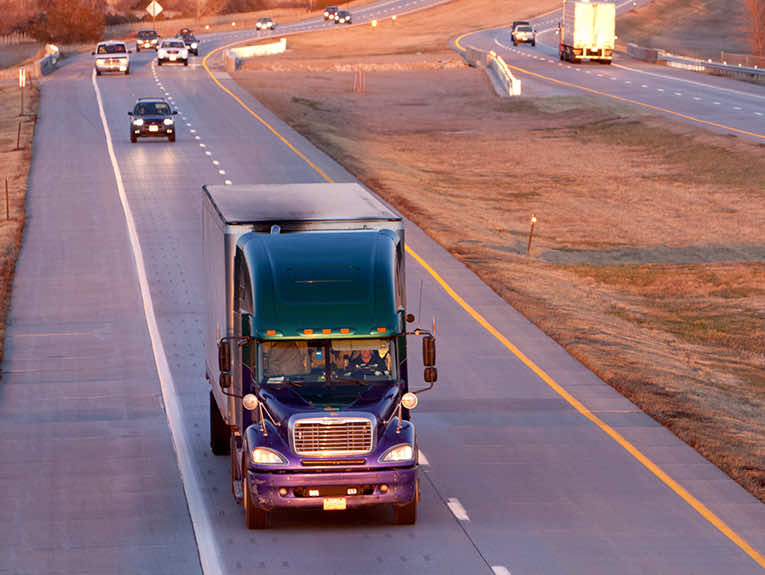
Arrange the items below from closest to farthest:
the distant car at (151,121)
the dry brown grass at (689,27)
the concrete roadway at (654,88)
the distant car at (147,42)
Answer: the distant car at (151,121) → the concrete roadway at (654,88) → the distant car at (147,42) → the dry brown grass at (689,27)

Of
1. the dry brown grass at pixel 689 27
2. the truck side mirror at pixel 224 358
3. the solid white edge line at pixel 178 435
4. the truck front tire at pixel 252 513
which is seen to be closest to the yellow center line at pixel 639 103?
the solid white edge line at pixel 178 435

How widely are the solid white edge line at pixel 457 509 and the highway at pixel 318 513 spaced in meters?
0.03

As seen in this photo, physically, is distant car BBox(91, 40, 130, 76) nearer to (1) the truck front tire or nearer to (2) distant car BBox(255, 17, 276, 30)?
(2) distant car BBox(255, 17, 276, 30)

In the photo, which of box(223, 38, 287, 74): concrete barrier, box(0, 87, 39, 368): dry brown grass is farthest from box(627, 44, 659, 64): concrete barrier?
box(0, 87, 39, 368): dry brown grass

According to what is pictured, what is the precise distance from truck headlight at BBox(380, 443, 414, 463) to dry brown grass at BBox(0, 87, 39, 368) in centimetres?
1356

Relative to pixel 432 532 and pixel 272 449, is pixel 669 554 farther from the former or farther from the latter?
pixel 272 449

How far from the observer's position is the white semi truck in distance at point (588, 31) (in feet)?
320

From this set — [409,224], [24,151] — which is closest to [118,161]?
[24,151]

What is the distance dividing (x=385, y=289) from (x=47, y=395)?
10.2 meters

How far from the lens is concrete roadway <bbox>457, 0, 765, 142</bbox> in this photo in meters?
69.9

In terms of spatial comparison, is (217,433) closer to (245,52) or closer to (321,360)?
(321,360)

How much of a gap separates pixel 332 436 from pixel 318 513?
6.79 ft

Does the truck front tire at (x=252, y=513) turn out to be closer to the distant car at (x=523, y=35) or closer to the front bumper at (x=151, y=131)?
the front bumper at (x=151, y=131)

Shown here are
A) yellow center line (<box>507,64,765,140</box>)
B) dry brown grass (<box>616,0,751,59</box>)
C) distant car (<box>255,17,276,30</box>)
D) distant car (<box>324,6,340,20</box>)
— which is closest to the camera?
yellow center line (<box>507,64,765,140</box>)
